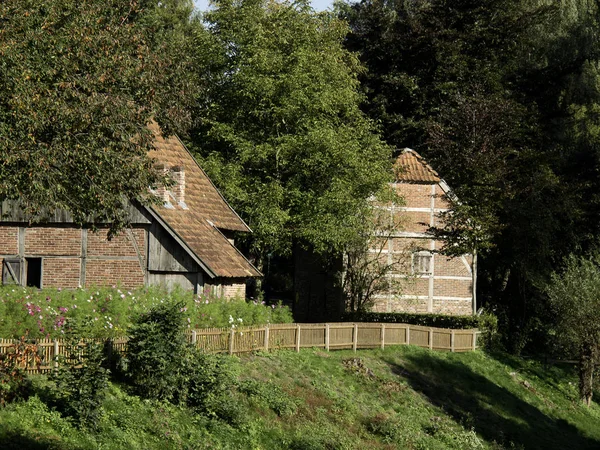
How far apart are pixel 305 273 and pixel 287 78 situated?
37.7 feet

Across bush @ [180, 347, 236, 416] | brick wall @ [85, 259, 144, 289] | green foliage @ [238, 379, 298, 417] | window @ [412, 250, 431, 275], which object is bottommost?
green foliage @ [238, 379, 298, 417]

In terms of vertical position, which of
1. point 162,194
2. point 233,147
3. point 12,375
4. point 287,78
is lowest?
point 12,375

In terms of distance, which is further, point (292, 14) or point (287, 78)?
point (292, 14)

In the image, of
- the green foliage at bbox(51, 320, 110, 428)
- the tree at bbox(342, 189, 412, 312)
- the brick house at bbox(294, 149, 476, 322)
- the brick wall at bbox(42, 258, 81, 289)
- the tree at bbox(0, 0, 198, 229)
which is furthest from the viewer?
the brick house at bbox(294, 149, 476, 322)

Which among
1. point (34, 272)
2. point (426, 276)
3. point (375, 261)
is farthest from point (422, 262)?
point (34, 272)

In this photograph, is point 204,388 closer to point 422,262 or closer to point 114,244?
point 114,244

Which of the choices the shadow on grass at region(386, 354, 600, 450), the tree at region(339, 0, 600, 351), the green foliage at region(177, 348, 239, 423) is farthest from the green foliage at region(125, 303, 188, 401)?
the tree at region(339, 0, 600, 351)

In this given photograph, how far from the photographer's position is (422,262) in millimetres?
43594

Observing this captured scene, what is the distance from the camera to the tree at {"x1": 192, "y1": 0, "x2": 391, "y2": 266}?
129ft

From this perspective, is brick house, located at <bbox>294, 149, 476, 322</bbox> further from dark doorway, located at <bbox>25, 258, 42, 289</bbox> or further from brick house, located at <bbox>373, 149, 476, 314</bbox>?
dark doorway, located at <bbox>25, 258, 42, 289</bbox>

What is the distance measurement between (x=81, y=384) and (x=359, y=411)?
1013 centimetres

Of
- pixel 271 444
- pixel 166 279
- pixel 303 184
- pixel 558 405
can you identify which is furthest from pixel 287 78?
pixel 271 444

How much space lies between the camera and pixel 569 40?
5594 centimetres

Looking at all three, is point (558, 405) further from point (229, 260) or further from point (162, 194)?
point (162, 194)
